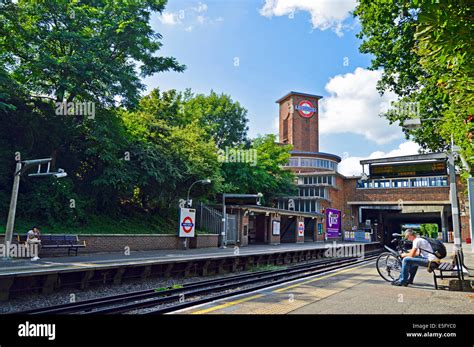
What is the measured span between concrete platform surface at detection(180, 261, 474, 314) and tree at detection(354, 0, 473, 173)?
3.38 m

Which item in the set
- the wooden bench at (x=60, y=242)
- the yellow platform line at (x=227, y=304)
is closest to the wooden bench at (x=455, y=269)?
the yellow platform line at (x=227, y=304)

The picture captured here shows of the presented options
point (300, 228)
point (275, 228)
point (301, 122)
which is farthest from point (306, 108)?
point (275, 228)

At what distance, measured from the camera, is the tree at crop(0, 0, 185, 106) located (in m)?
19.2

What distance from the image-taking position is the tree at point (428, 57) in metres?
5.26

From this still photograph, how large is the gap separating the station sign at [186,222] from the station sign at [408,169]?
11527mm

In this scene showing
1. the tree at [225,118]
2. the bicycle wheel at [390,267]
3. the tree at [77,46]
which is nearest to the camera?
the bicycle wheel at [390,267]

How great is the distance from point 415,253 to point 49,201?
18129mm

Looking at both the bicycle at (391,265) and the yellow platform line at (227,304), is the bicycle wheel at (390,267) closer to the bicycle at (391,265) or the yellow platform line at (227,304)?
the bicycle at (391,265)

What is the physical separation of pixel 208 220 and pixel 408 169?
53.1 feet

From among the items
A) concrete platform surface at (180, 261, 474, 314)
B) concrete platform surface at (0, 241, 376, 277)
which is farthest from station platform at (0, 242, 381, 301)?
concrete platform surface at (180, 261, 474, 314)

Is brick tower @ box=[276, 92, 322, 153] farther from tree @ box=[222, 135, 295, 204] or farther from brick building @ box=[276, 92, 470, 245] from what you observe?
tree @ box=[222, 135, 295, 204]

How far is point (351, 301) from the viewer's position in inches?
297

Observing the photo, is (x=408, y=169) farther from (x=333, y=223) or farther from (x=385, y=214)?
(x=385, y=214)
